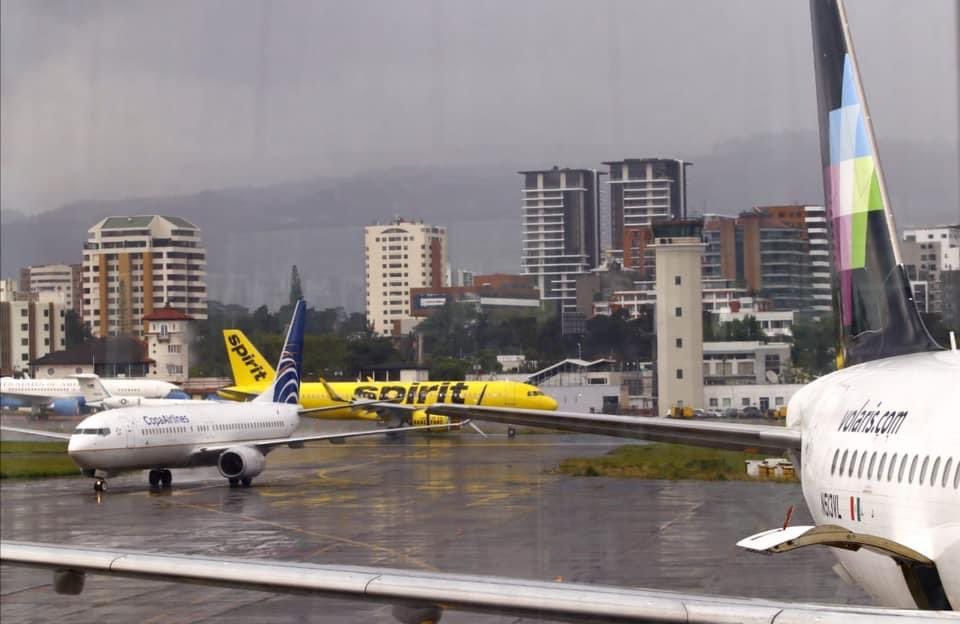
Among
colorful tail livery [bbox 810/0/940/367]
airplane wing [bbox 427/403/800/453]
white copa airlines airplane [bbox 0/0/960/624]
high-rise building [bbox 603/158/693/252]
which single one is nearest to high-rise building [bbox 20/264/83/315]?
high-rise building [bbox 603/158/693/252]

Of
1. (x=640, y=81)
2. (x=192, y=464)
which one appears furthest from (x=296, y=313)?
(x=192, y=464)

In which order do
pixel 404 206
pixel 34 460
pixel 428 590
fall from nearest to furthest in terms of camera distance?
pixel 428 590, pixel 404 206, pixel 34 460

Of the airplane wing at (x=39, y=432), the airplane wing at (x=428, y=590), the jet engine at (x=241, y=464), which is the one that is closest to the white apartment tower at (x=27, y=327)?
the airplane wing at (x=39, y=432)

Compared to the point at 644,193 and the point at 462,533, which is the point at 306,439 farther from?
the point at 644,193

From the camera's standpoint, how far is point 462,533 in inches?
470

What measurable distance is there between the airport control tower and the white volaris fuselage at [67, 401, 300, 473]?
977 centimetres

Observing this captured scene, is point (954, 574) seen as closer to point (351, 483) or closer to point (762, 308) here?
point (762, 308)

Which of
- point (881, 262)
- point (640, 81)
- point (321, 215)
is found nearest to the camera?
point (881, 262)

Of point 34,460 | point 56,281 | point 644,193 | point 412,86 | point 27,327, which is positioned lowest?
point 34,460

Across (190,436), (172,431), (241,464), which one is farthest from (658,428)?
(190,436)

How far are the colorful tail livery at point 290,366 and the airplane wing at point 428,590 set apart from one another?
5.80 m

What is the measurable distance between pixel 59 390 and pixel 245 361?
90.8 inches

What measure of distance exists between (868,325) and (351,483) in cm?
690

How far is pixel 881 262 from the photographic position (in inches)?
329
